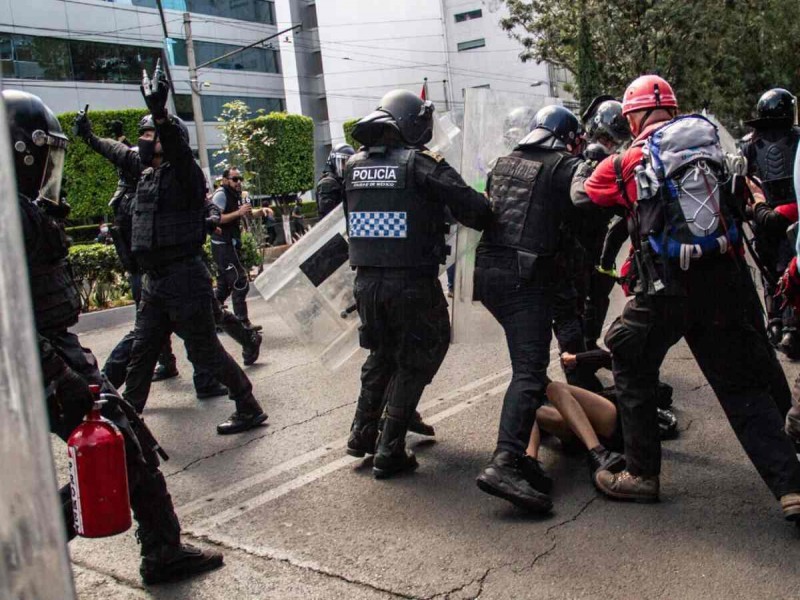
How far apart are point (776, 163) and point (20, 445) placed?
→ 6145mm

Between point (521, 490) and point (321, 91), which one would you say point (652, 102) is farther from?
point (321, 91)

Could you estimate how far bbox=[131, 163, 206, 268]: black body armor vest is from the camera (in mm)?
5594

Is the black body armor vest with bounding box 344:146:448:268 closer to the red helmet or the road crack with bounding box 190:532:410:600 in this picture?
the red helmet

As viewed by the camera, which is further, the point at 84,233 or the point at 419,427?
the point at 84,233

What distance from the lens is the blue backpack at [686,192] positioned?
3588 mm

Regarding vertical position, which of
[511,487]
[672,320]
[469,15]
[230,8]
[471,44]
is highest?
[230,8]

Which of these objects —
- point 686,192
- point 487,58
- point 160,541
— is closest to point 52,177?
point 160,541

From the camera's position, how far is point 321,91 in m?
60.3

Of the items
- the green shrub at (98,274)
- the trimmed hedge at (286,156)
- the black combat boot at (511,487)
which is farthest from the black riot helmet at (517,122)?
the trimmed hedge at (286,156)

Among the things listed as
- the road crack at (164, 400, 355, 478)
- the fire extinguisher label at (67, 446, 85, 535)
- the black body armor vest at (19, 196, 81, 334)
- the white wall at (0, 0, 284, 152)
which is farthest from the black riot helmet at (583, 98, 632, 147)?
the white wall at (0, 0, 284, 152)

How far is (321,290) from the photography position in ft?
18.0

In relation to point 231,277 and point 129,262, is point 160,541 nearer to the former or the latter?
point 129,262

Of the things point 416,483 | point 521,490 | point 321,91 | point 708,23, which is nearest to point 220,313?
point 416,483

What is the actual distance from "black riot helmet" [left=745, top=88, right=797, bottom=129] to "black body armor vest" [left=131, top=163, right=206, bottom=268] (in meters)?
4.03
